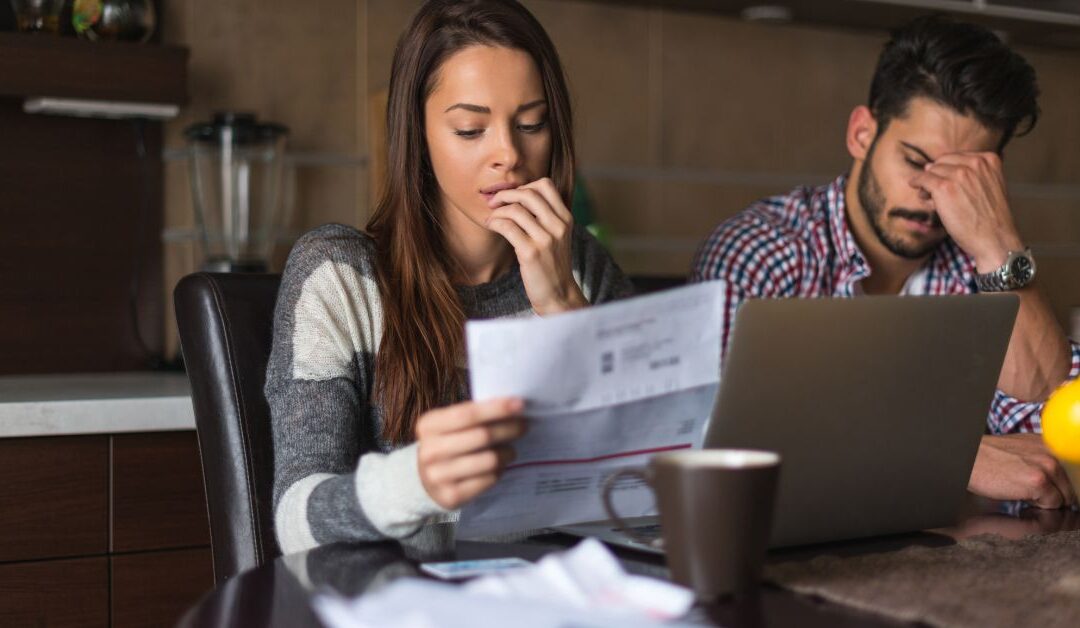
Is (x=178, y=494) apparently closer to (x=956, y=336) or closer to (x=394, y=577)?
(x=394, y=577)

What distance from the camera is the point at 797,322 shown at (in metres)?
0.88

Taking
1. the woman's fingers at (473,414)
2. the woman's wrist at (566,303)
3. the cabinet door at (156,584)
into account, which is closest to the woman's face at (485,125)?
the woman's wrist at (566,303)

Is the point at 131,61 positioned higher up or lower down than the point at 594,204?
higher up

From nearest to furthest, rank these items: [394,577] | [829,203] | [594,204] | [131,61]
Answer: [394,577] → [829,203] → [131,61] → [594,204]

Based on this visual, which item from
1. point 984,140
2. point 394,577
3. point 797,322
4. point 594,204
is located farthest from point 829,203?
point 394,577

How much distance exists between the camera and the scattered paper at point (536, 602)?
0.62m

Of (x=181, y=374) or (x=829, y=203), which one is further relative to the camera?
(x=181, y=374)

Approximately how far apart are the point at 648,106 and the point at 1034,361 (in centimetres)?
148

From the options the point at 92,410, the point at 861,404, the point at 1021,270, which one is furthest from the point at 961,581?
the point at 92,410

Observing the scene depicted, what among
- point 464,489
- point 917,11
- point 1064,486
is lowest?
point 1064,486

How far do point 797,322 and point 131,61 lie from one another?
5.77 ft

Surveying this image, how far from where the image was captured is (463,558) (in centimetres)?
93

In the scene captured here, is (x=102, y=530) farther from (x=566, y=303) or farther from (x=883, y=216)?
(x=883, y=216)

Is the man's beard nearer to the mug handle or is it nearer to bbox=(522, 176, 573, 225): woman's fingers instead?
bbox=(522, 176, 573, 225): woman's fingers
